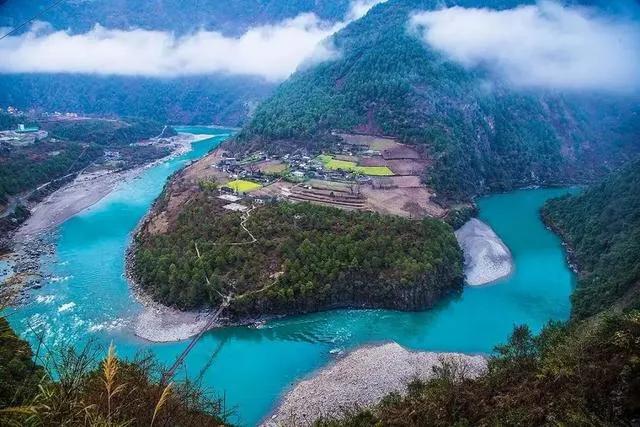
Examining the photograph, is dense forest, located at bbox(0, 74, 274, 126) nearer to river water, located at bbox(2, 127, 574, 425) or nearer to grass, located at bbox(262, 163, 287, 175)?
grass, located at bbox(262, 163, 287, 175)

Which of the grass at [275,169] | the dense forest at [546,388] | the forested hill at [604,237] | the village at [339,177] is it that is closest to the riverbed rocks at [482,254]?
the village at [339,177]

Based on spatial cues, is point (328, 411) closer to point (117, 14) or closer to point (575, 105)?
point (575, 105)

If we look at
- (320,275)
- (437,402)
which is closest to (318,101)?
(320,275)

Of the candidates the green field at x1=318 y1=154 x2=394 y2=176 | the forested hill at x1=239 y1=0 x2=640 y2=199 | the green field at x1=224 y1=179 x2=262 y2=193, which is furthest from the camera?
the forested hill at x1=239 y1=0 x2=640 y2=199

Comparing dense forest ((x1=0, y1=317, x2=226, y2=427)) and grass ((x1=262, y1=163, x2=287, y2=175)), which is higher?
dense forest ((x1=0, y1=317, x2=226, y2=427))

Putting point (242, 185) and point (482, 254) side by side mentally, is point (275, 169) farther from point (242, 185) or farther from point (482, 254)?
point (482, 254)

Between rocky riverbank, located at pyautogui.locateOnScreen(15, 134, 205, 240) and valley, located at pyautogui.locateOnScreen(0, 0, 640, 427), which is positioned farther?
rocky riverbank, located at pyautogui.locateOnScreen(15, 134, 205, 240)

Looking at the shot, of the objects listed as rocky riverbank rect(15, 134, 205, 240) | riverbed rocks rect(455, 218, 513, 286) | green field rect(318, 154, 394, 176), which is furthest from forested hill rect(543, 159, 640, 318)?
rocky riverbank rect(15, 134, 205, 240)
